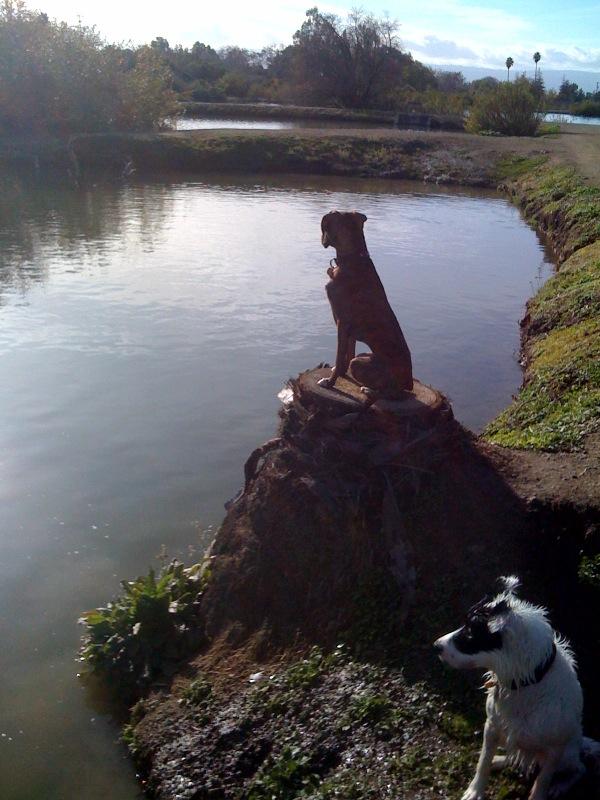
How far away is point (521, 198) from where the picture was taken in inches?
1316

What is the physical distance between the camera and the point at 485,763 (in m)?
4.16

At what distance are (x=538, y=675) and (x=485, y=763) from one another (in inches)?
22.6

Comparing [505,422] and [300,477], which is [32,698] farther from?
[505,422]

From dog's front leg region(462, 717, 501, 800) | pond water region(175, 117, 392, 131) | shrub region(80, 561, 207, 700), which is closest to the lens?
dog's front leg region(462, 717, 501, 800)

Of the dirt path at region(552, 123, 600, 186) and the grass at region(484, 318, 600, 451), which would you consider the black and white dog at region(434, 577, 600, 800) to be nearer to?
the grass at region(484, 318, 600, 451)

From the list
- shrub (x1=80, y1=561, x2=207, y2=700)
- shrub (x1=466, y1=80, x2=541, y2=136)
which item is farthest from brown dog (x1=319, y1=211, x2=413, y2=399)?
shrub (x1=466, y1=80, x2=541, y2=136)

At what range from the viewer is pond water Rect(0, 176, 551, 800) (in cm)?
665

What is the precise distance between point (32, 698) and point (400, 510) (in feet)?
10.1

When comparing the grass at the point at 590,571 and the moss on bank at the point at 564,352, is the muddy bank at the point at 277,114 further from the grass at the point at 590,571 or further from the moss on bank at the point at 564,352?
the grass at the point at 590,571

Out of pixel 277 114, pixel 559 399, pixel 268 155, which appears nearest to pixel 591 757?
pixel 559 399

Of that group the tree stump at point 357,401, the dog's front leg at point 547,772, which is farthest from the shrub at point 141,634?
the dog's front leg at point 547,772

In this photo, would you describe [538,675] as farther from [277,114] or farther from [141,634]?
[277,114]

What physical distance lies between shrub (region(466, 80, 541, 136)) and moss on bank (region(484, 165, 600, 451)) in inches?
1204

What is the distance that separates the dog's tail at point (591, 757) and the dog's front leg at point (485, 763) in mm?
445
